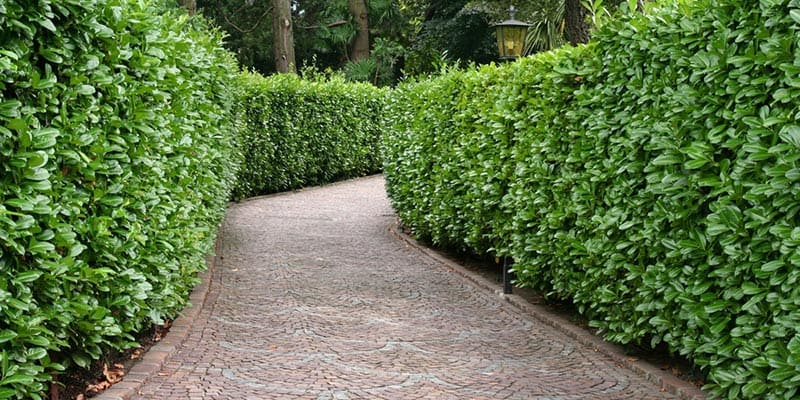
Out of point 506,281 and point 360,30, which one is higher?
point 360,30

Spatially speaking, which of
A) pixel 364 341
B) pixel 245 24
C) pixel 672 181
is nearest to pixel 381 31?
pixel 245 24

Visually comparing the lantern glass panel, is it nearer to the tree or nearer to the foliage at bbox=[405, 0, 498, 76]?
the tree

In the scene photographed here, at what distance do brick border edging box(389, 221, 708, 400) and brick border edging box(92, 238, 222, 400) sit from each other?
3.00 meters

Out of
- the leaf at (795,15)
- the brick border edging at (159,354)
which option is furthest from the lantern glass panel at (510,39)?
the leaf at (795,15)

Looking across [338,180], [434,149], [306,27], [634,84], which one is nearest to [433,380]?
[634,84]

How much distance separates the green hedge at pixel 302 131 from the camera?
55.4ft

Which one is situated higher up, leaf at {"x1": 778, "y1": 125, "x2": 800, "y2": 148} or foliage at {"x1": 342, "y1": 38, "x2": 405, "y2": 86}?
foliage at {"x1": 342, "y1": 38, "x2": 405, "y2": 86}

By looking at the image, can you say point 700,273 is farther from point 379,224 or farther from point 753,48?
point 379,224

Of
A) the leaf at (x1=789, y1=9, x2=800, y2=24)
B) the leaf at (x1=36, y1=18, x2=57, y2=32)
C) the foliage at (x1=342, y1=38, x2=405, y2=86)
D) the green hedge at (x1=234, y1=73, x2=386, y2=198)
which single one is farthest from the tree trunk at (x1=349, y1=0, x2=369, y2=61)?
the leaf at (x1=789, y1=9, x2=800, y2=24)

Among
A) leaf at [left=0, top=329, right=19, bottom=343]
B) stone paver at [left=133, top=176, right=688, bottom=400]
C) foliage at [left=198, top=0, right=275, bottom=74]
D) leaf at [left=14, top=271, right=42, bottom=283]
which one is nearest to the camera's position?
leaf at [left=0, top=329, right=19, bottom=343]

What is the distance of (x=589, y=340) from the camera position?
6.41 m

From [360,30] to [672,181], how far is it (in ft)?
96.1

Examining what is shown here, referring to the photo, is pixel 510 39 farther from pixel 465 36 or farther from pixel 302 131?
pixel 465 36

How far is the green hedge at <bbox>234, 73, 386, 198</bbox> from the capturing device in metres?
16.9
